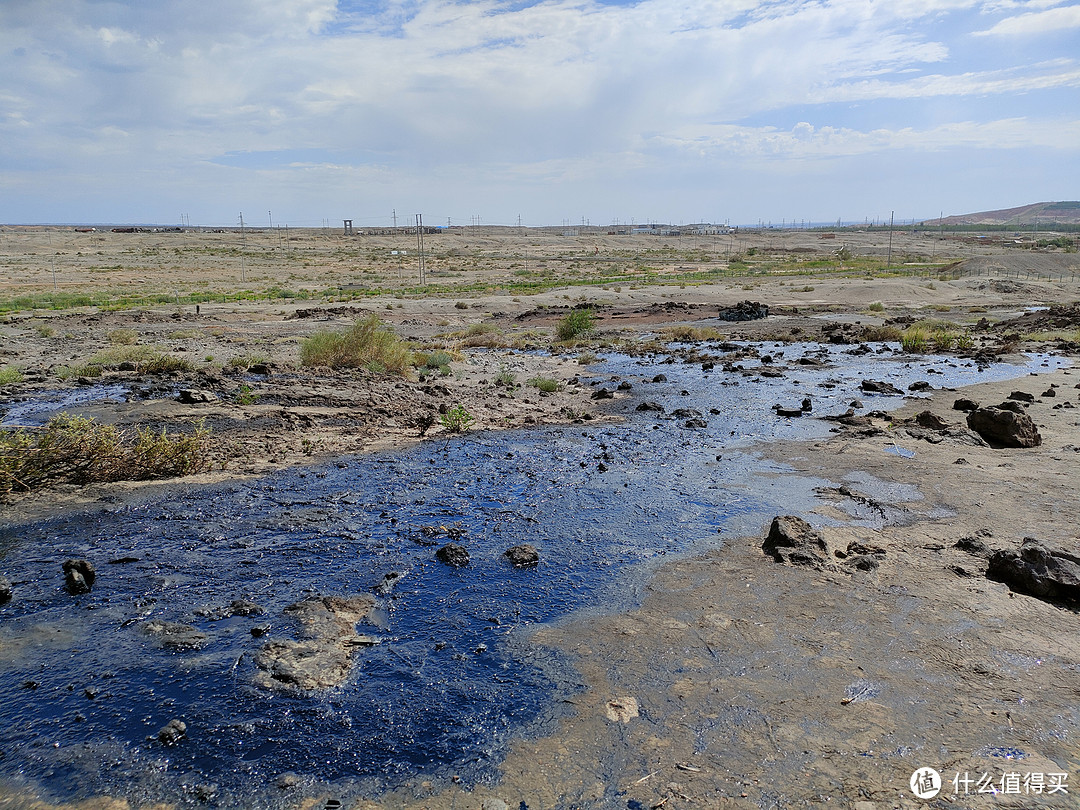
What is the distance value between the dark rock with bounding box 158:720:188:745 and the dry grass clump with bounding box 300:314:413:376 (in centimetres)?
1328

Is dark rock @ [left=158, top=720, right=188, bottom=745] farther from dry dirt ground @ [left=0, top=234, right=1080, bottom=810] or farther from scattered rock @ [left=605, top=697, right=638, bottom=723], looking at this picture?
scattered rock @ [left=605, top=697, right=638, bottom=723]

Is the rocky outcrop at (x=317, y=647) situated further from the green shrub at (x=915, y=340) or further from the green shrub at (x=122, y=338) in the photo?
the green shrub at (x=915, y=340)

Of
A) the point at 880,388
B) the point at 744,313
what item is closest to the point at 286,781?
the point at 880,388

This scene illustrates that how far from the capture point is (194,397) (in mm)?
13711

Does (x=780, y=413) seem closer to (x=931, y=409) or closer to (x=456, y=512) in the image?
(x=931, y=409)

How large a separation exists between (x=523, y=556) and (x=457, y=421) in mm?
5970

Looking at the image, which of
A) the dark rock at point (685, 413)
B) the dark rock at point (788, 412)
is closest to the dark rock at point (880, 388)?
the dark rock at point (788, 412)

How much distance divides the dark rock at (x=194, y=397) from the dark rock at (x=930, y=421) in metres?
13.8

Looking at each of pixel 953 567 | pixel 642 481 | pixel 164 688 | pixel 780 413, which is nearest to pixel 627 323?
pixel 780 413

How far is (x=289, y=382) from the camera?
52.9 feet

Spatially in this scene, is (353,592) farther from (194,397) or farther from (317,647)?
(194,397)

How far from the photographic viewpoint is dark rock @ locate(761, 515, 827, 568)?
7477 mm

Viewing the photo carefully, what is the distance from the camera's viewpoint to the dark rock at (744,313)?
3167 cm

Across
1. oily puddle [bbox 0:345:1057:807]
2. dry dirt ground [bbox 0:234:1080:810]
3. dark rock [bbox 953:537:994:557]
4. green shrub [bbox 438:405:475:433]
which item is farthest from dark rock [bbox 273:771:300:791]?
green shrub [bbox 438:405:475:433]
